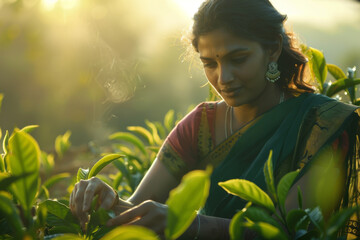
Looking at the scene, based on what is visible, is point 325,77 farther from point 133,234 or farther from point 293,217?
point 133,234

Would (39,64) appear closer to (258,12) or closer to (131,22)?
(131,22)

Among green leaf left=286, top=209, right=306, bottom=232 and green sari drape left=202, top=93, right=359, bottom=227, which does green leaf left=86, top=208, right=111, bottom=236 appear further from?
green sari drape left=202, top=93, right=359, bottom=227

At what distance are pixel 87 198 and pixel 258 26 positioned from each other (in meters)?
0.75

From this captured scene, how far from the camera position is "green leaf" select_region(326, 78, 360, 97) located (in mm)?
1200

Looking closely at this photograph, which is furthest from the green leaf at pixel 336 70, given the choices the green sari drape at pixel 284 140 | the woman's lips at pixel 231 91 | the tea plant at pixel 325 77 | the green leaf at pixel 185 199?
the green leaf at pixel 185 199

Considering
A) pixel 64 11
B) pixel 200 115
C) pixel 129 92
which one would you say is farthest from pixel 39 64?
pixel 200 115

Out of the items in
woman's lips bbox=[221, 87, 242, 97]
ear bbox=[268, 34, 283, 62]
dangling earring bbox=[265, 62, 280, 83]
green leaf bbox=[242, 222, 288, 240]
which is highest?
ear bbox=[268, 34, 283, 62]

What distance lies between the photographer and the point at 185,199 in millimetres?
354

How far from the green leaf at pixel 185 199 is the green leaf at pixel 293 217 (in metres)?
0.22

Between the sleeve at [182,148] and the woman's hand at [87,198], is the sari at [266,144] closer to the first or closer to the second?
the sleeve at [182,148]

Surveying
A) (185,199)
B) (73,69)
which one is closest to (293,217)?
(185,199)

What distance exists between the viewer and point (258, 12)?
121 cm

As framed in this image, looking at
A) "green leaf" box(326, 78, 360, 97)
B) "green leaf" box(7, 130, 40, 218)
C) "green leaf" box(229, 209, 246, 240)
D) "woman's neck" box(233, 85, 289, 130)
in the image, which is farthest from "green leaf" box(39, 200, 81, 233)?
"green leaf" box(326, 78, 360, 97)

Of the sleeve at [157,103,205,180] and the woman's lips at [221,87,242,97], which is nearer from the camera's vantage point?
the woman's lips at [221,87,242,97]
